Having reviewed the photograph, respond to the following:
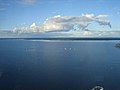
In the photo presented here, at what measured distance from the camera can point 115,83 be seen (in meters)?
85.1

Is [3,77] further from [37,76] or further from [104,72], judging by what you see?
[104,72]

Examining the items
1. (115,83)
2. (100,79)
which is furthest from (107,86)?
(100,79)

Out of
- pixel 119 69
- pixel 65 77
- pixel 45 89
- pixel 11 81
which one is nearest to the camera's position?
pixel 45 89

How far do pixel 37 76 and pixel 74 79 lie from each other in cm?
1521

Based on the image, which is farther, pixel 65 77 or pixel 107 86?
pixel 65 77

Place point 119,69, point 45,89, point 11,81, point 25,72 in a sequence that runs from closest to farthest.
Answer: point 45,89 < point 11,81 < point 25,72 < point 119,69

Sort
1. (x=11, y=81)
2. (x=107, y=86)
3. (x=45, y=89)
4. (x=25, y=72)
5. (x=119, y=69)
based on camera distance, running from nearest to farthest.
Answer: (x=45, y=89), (x=107, y=86), (x=11, y=81), (x=25, y=72), (x=119, y=69)

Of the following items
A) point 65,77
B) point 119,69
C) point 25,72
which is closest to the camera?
point 65,77

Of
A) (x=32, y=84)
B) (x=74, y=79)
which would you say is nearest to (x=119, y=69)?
(x=74, y=79)

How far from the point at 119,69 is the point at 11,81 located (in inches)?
2085

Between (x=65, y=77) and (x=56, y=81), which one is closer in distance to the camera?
(x=56, y=81)

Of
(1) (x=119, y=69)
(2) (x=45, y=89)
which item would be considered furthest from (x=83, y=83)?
(1) (x=119, y=69)

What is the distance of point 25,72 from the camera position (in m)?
106

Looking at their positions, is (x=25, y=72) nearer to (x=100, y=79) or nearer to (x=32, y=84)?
(x=32, y=84)
